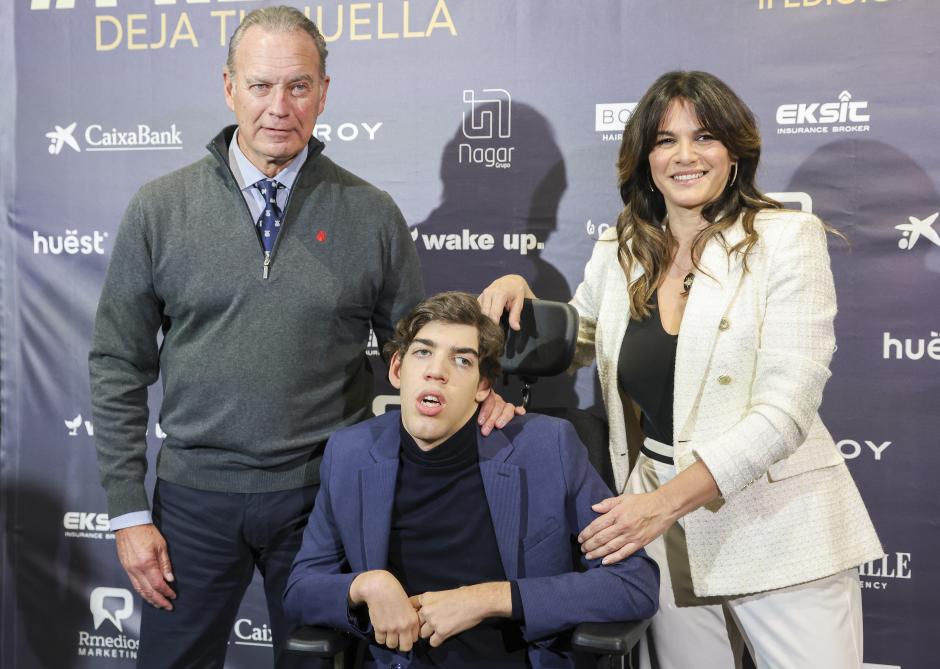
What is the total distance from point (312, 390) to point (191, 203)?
60 centimetres

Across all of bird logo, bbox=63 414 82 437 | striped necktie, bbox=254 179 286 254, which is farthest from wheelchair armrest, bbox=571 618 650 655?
bird logo, bbox=63 414 82 437

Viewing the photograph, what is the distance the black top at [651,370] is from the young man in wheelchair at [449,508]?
0.21 meters

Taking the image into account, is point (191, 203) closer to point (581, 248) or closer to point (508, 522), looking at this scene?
point (508, 522)

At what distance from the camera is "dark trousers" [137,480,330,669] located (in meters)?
2.41

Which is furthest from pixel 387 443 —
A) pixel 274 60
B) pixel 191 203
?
pixel 274 60

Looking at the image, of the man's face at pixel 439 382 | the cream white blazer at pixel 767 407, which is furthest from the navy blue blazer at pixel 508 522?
the cream white blazer at pixel 767 407

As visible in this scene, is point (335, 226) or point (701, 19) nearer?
point (335, 226)

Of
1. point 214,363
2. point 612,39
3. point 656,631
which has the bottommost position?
point 656,631

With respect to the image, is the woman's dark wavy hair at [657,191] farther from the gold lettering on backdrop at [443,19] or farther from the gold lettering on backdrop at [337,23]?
the gold lettering on backdrop at [337,23]

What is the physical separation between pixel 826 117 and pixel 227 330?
2.14 m

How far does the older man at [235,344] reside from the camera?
2.37m

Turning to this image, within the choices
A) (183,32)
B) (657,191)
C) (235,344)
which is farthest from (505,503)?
(183,32)

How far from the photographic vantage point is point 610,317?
96.5 inches

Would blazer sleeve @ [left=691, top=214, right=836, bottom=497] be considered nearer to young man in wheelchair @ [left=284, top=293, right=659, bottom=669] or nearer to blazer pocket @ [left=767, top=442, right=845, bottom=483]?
blazer pocket @ [left=767, top=442, right=845, bottom=483]
